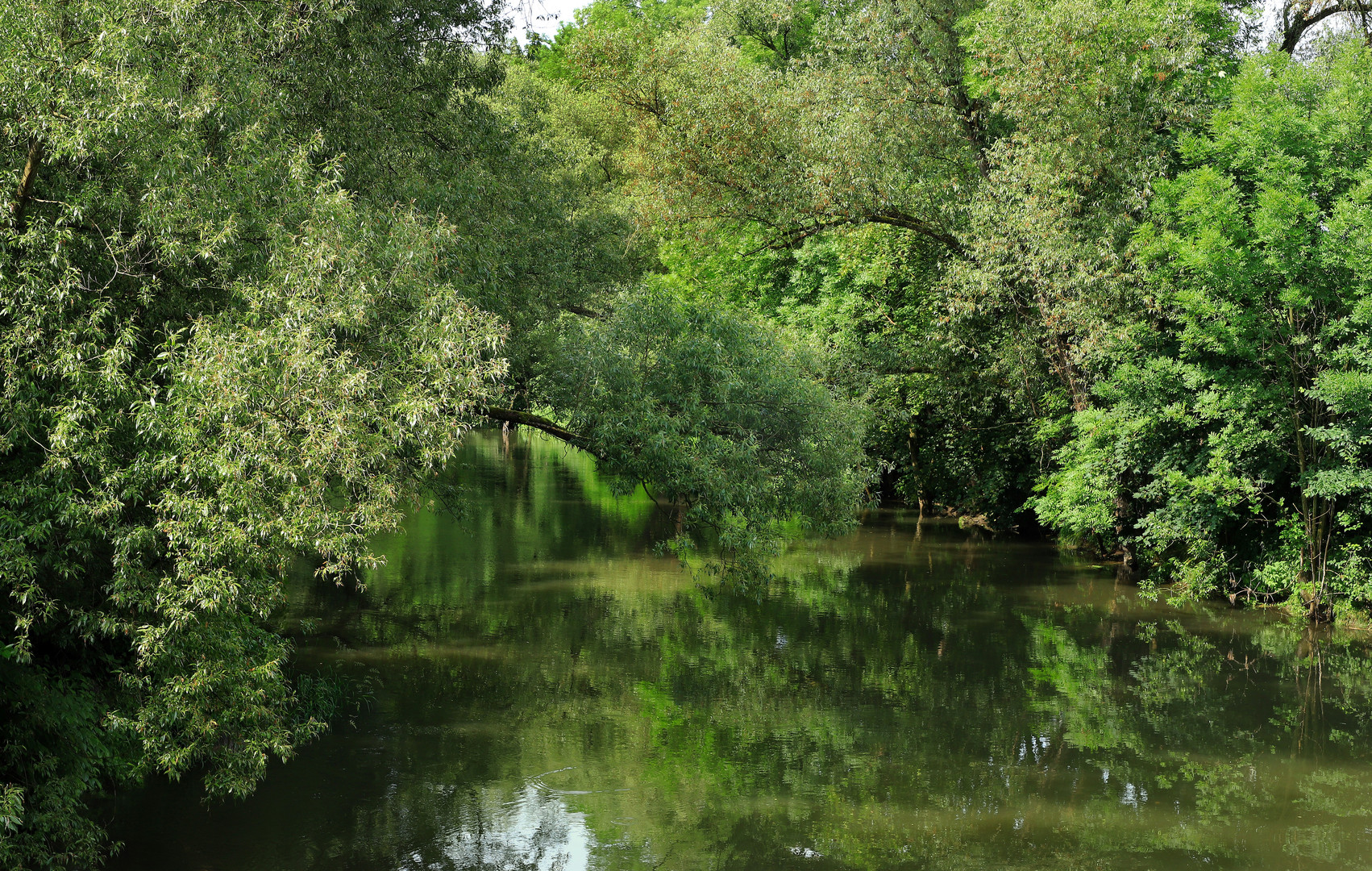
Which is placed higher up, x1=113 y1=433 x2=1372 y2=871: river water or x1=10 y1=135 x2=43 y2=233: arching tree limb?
x1=10 y1=135 x2=43 y2=233: arching tree limb

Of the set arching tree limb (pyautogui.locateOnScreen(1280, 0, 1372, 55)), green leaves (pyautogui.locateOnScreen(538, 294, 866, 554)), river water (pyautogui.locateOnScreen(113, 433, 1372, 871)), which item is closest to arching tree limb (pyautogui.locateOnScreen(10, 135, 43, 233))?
river water (pyautogui.locateOnScreen(113, 433, 1372, 871))

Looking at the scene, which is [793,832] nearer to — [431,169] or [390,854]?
[390,854]

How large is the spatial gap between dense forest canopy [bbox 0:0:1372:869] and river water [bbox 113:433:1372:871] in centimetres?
119

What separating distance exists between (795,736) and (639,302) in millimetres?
6506

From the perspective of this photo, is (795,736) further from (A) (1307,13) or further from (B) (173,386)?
(A) (1307,13)

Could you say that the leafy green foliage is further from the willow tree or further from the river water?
the willow tree

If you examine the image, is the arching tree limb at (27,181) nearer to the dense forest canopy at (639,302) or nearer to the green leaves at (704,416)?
the dense forest canopy at (639,302)

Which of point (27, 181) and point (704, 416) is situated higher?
point (27, 181)

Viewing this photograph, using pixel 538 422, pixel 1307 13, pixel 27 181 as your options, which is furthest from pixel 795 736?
pixel 1307 13

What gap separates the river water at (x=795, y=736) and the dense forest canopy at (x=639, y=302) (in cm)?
119

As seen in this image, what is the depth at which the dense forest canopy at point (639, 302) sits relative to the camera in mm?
8047

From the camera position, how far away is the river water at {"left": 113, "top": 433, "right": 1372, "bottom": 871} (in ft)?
33.9

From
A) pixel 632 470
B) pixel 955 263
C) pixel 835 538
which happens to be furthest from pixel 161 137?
pixel 835 538

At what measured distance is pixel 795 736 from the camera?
13.5 meters
